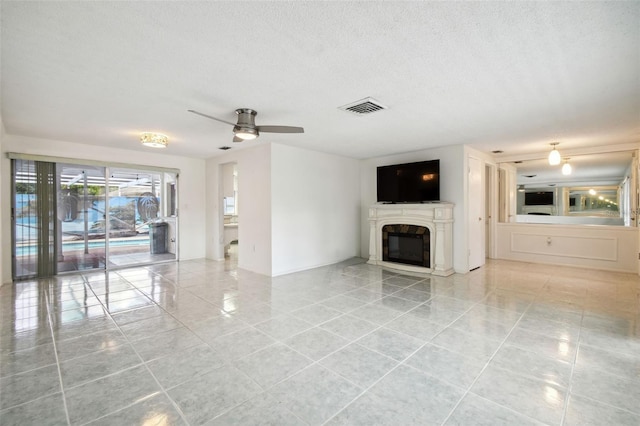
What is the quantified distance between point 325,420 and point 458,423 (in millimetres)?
776

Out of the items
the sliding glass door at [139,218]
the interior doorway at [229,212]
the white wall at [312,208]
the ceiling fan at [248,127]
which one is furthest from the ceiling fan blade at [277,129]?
the sliding glass door at [139,218]

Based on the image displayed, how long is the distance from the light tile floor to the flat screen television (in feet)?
9.59

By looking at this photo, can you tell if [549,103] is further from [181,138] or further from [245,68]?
[181,138]

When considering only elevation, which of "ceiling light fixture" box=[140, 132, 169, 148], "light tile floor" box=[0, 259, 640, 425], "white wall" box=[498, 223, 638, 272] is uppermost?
"ceiling light fixture" box=[140, 132, 169, 148]

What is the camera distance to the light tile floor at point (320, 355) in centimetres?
176

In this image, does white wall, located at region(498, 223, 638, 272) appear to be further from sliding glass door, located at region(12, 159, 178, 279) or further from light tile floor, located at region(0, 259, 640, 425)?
sliding glass door, located at region(12, 159, 178, 279)

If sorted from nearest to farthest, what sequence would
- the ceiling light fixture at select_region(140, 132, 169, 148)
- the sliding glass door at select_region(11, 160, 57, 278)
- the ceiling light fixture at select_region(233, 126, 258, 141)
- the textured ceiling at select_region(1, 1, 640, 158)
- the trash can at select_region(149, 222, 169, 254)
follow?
the textured ceiling at select_region(1, 1, 640, 158)
the ceiling light fixture at select_region(233, 126, 258, 141)
the ceiling light fixture at select_region(140, 132, 169, 148)
the sliding glass door at select_region(11, 160, 57, 278)
the trash can at select_region(149, 222, 169, 254)

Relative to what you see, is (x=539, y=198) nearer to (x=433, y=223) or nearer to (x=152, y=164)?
(x=433, y=223)

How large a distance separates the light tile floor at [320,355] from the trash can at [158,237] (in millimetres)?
2537

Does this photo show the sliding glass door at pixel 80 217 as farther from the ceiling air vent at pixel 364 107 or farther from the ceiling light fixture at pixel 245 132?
the ceiling air vent at pixel 364 107

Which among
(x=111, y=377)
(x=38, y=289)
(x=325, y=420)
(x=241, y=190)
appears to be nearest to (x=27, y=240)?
(x=38, y=289)

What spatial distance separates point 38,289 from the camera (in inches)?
170

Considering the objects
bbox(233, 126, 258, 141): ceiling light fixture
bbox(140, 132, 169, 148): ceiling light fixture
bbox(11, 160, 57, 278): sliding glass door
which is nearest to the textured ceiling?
bbox(233, 126, 258, 141): ceiling light fixture

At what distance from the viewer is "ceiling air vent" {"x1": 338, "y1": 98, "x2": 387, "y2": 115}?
304 centimetres
